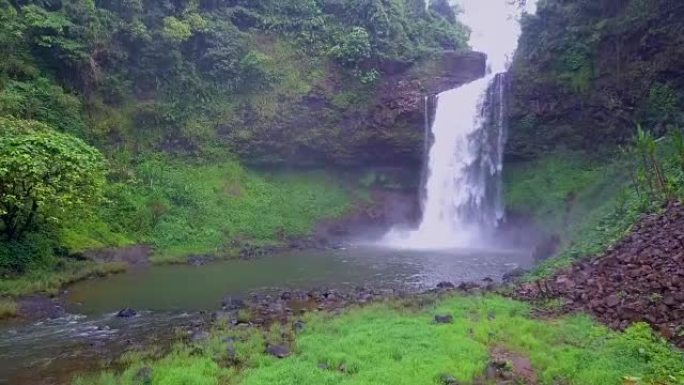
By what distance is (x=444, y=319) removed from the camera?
43.2ft

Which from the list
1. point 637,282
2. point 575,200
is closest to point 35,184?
point 637,282

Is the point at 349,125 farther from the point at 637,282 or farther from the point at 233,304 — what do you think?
the point at 637,282

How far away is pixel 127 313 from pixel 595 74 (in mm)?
27856

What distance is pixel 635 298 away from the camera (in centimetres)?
1259

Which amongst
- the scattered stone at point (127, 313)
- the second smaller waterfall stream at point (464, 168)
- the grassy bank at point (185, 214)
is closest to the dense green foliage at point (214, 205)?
the grassy bank at point (185, 214)

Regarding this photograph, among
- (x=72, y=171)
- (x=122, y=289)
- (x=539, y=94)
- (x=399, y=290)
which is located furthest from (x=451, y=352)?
(x=539, y=94)

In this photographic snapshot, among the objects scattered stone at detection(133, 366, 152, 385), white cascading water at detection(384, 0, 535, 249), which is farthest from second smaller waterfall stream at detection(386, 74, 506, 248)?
scattered stone at detection(133, 366, 152, 385)

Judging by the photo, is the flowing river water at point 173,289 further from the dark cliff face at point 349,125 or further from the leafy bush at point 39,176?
the dark cliff face at point 349,125

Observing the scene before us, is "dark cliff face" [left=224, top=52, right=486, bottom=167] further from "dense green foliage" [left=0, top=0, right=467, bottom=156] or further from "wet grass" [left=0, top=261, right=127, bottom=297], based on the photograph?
"wet grass" [left=0, top=261, right=127, bottom=297]

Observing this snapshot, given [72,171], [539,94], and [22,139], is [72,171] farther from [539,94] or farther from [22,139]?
[539,94]

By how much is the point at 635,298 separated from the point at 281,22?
34.9m

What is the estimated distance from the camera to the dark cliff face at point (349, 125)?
3847 centimetres

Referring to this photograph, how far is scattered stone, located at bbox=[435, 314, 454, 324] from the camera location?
13077 millimetres

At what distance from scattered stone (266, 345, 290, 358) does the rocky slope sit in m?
6.82
